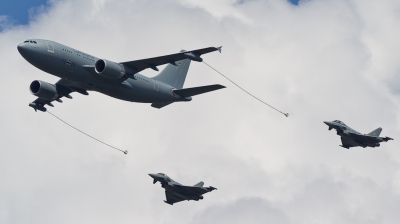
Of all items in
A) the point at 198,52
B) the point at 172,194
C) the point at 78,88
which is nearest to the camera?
the point at 198,52

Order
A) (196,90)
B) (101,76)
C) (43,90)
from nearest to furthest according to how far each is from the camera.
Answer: (101,76) → (196,90) → (43,90)

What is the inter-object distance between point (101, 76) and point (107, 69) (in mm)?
1105

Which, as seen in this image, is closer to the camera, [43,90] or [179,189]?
[43,90]

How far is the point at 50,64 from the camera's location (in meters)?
76.0

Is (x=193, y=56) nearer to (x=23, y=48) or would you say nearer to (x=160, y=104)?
(x=160, y=104)

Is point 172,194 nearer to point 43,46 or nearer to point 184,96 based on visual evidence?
point 184,96

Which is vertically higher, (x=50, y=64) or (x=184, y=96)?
(x=184, y=96)

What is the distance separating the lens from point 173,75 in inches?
3649

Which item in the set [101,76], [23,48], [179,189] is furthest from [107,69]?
[179,189]

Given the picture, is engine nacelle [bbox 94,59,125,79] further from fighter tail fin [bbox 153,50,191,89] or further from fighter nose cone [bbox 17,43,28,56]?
fighter tail fin [bbox 153,50,191,89]

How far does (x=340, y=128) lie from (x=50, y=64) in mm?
36001

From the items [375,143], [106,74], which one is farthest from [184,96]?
[375,143]

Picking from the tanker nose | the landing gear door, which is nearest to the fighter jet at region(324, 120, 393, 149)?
the landing gear door

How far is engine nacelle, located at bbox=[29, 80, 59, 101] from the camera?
8719 centimetres
